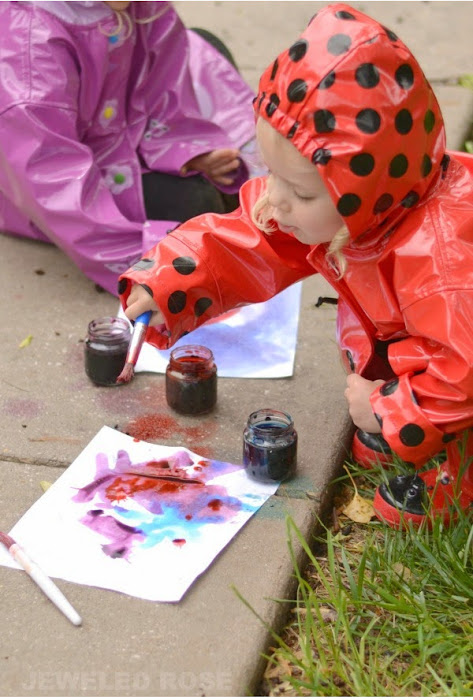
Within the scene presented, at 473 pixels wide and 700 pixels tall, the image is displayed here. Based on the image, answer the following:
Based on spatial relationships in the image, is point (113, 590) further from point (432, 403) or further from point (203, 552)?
point (432, 403)

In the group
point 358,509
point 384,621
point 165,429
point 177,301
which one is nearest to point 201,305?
point 177,301

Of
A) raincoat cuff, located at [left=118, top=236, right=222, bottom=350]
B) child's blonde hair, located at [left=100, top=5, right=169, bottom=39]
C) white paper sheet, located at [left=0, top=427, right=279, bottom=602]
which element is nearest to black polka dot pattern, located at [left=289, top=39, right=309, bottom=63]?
raincoat cuff, located at [left=118, top=236, right=222, bottom=350]

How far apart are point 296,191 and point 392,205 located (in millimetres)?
188

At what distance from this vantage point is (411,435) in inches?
75.7

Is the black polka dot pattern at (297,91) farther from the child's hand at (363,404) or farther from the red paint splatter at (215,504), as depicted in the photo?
the red paint splatter at (215,504)

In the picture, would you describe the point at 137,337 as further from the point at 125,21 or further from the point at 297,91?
the point at 125,21

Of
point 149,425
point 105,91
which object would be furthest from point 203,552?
point 105,91

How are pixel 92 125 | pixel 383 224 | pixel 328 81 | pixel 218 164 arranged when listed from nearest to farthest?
pixel 328 81, pixel 383 224, pixel 92 125, pixel 218 164

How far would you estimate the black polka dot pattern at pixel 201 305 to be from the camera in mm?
2346

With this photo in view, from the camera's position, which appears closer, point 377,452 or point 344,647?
point 344,647

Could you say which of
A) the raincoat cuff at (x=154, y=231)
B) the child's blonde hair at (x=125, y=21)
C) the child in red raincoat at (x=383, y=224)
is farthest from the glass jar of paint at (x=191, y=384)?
the child's blonde hair at (x=125, y=21)

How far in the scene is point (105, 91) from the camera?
10.1ft

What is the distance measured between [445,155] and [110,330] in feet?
3.39

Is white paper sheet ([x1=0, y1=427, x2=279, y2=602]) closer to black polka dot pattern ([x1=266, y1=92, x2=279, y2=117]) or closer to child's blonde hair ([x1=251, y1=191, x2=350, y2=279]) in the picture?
child's blonde hair ([x1=251, y1=191, x2=350, y2=279])
